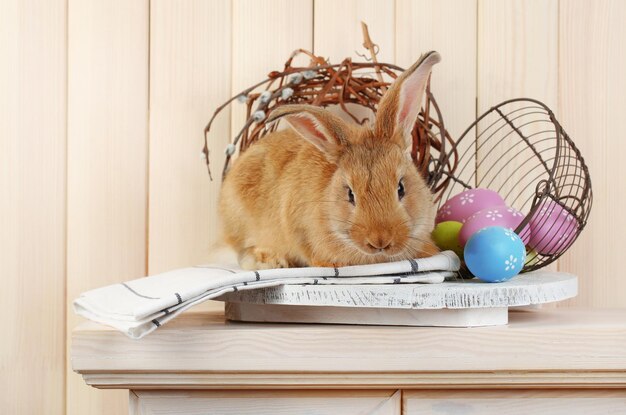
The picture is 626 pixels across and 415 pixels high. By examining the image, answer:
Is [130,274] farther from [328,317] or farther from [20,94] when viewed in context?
[328,317]

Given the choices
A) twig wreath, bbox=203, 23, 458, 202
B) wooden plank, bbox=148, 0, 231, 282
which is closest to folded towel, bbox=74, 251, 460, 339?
twig wreath, bbox=203, 23, 458, 202

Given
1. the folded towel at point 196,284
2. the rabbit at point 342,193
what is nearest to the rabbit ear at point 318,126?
the rabbit at point 342,193

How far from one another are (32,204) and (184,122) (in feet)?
1.18

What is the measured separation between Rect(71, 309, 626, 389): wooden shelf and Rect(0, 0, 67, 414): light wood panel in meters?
0.61

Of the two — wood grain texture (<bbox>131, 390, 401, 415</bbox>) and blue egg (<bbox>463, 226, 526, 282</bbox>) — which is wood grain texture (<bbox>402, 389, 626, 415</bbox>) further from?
blue egg (<bbox>463, 226, 526, 282</bbox>)

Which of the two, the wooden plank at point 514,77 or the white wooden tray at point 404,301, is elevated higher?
the wooden plank at point 514,77

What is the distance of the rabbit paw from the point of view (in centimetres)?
114

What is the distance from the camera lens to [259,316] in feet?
3.31

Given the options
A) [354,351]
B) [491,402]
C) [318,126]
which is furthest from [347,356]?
[318,126]

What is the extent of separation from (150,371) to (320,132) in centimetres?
45

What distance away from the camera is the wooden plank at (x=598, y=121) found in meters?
1.54

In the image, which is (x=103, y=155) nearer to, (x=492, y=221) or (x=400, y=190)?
(x=400, y=190)

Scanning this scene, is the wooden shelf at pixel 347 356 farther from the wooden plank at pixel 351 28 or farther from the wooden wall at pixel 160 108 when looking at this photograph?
the wooden plank at pixel 351 28

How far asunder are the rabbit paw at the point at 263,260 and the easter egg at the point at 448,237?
0.90ft
